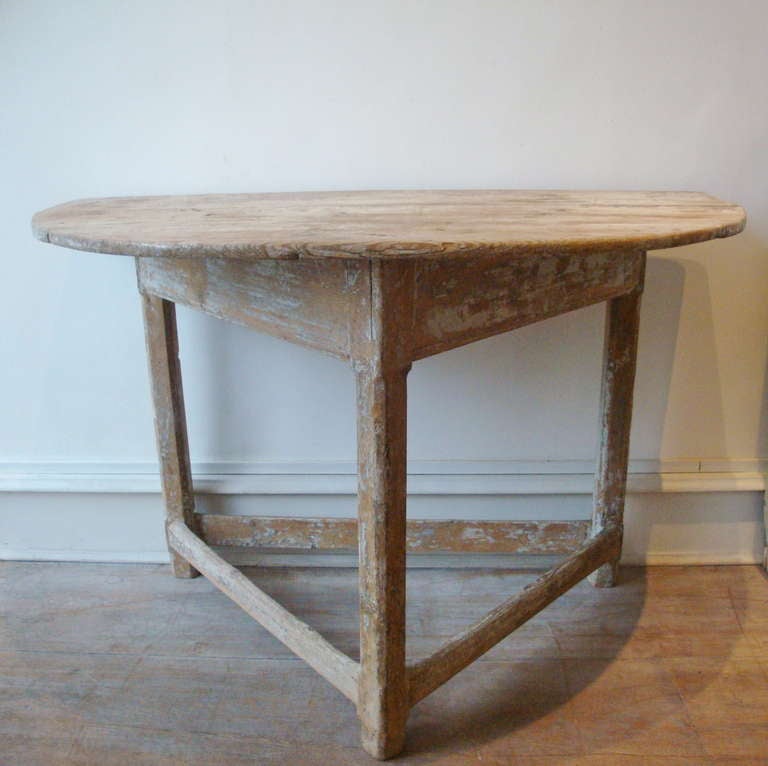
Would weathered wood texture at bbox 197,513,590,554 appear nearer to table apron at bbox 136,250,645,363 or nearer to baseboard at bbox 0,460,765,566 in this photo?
baseboard at bbox 0,460,765,566

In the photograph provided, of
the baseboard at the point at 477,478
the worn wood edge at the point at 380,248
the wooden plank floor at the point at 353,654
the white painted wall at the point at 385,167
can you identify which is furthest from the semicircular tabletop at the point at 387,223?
the wooden plank floor at the point at 353,654

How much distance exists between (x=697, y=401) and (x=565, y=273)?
26.4 inches

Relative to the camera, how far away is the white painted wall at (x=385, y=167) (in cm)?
148

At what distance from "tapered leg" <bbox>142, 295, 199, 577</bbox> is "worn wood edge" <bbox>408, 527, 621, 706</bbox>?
2.23 ft

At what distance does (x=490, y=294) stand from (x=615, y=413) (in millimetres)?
601

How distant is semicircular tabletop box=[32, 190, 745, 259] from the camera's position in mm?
881

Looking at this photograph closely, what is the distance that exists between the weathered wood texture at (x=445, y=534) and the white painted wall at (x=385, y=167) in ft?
0.38

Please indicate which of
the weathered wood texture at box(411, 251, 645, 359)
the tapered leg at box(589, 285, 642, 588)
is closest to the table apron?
the weathered wood texture at box(411, 251, 645, 359)

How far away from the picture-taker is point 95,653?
59.1 inches

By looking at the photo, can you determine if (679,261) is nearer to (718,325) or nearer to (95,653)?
(718,325)

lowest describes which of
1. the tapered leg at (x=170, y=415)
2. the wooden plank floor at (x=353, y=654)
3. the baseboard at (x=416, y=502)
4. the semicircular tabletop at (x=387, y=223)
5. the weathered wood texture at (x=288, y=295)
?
the wooden plank floor at (x=353, y=654)

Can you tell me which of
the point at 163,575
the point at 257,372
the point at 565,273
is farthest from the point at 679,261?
the point at 163,575

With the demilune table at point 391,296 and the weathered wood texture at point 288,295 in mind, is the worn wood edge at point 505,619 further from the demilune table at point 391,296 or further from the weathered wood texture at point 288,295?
the weathered wood texture at point 288,295

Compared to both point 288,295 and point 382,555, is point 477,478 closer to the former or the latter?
point 382,555
